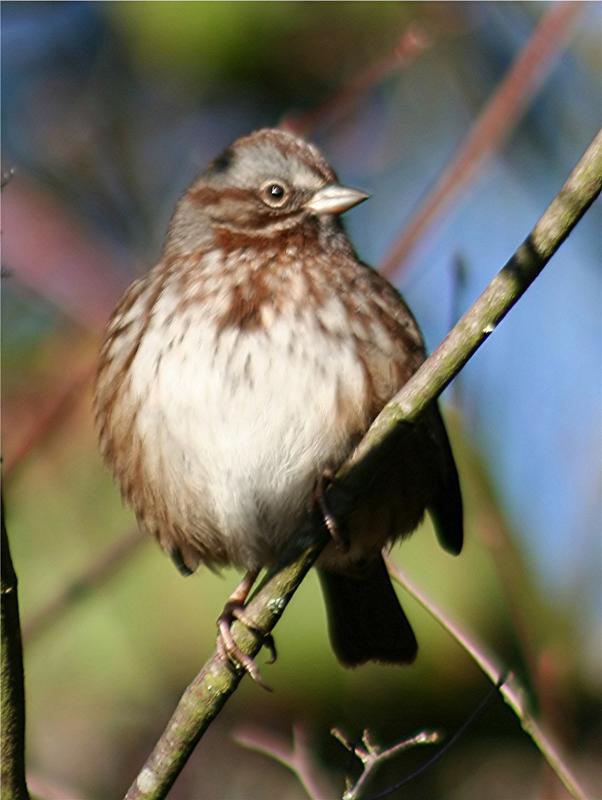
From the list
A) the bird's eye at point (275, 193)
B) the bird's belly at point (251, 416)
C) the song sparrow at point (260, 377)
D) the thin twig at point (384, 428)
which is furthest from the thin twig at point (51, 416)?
the thin twig at point (384, 428)

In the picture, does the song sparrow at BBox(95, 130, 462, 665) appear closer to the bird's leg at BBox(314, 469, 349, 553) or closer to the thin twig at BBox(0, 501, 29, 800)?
the bird's leg at BBox(314, 469, 349, 553)

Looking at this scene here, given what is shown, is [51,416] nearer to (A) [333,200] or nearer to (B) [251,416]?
(B) [251,416]

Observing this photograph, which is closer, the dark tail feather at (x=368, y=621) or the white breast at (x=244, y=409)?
the white breast at (x=244, y=409)

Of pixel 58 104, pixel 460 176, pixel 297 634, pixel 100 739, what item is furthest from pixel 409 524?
pixel 58 104

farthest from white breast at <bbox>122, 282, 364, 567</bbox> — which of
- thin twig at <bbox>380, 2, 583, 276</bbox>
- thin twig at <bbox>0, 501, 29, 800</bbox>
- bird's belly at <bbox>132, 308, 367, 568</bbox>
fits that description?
thin twig at <bbox>0, 501, 29, 800</bbox>

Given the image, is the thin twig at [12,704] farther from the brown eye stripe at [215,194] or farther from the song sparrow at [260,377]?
the brown eye stripe at [215,194]

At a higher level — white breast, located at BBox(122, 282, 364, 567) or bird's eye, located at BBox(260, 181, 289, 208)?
bird's eye, located at BBox(260, 181, 289, 208)

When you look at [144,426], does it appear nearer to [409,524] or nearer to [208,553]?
[208,553]
